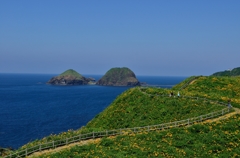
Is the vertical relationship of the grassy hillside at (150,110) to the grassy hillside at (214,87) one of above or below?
below

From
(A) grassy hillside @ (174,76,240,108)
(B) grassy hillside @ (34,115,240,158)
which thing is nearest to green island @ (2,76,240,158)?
(B) grassy hillside @ (34,115,240,158)

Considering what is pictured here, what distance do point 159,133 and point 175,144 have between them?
160 inches

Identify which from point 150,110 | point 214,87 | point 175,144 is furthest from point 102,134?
point 214,87

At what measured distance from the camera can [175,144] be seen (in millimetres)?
27047

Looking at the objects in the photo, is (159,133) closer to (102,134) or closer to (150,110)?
(102,134)

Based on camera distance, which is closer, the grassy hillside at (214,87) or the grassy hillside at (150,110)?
the grassy hillside at (150,110)

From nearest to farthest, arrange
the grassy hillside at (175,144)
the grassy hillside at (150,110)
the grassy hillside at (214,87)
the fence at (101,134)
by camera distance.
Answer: the grassy hillside at (175,144) → the fence at (101,134) → the grassy hillside at (150,110) → the grassy hillside at (214,87)

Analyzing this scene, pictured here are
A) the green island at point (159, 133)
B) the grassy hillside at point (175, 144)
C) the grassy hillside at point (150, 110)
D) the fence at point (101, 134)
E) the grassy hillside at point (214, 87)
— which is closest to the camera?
the grassy hillside at point (175, 144)

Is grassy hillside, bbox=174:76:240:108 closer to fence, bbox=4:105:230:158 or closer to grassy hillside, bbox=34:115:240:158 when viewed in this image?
fence, bbox=4:105:230:158

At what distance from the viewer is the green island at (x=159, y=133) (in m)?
25.3

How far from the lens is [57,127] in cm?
9125

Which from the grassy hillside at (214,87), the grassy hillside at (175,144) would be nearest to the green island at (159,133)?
the grassy hillside at (175,144)

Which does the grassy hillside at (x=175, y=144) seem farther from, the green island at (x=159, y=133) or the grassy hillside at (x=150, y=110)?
the grassy hillside at (x=150, y=110)

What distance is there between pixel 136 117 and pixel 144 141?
59.4 ft
